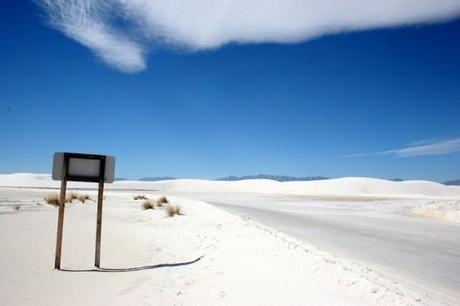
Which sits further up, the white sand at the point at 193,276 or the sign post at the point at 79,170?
the sign post at the point at 79,170

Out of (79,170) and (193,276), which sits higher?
(79,170)

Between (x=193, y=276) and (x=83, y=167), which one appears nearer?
(x=193, y=276)

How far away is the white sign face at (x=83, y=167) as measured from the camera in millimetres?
7781

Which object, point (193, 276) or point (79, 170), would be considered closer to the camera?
point (193, 276)

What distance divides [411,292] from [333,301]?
1.55 metres

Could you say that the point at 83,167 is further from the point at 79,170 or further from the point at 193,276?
the point at 193,276

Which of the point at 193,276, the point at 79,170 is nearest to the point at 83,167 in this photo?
the point at 79,170

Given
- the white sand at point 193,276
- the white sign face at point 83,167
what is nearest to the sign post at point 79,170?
the white sign face at point 83,167

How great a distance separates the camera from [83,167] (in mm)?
8047

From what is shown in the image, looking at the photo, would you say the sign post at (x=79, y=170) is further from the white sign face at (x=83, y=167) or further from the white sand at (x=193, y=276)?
the white sand at (x=193, y=276)

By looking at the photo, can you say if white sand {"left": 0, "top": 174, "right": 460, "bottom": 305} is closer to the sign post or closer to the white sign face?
the sign post

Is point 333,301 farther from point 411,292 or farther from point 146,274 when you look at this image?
point 146,274

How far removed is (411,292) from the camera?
638 cm

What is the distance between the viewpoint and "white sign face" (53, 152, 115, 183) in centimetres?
778
